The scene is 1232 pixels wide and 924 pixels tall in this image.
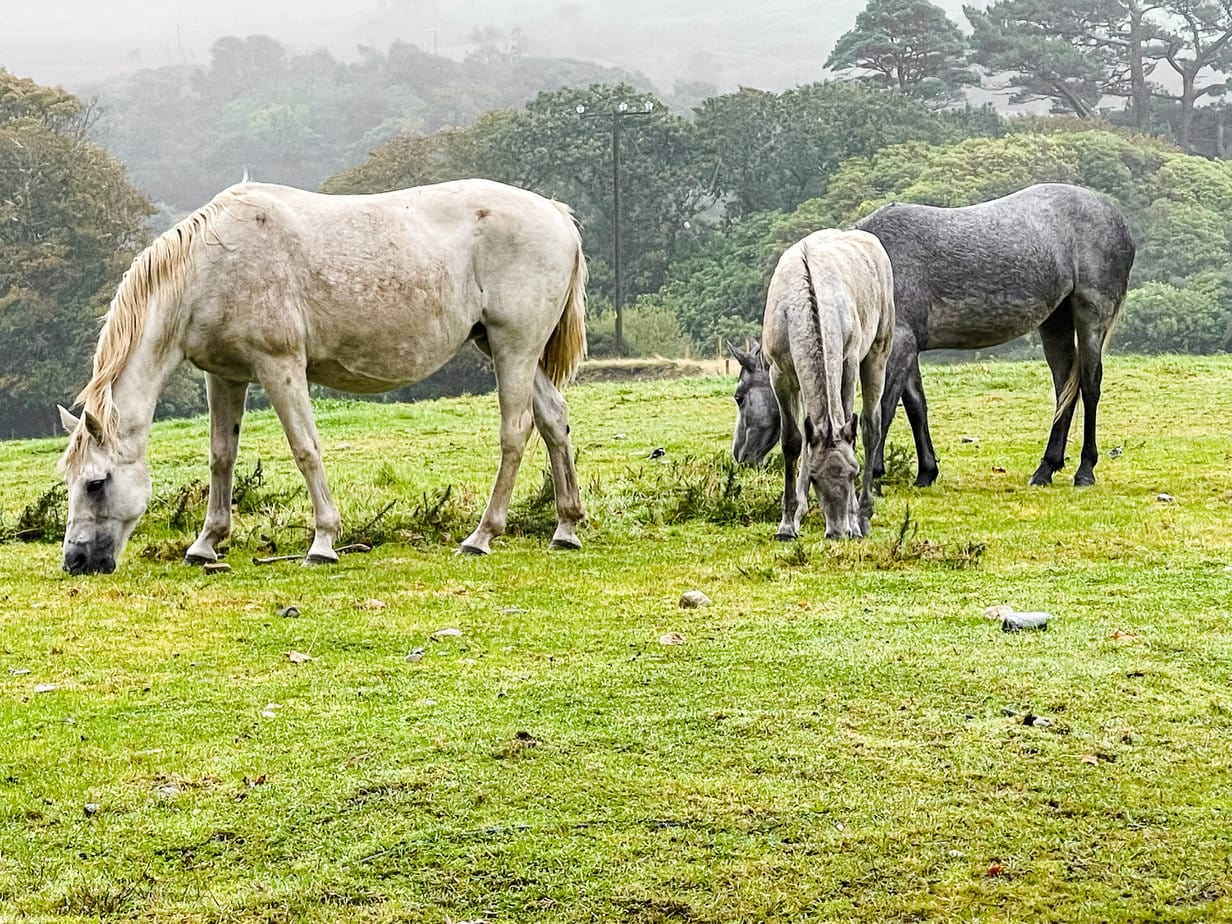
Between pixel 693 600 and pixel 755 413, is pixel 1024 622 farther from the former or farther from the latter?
pixel 755 413

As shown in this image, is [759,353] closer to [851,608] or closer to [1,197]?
[851,608]

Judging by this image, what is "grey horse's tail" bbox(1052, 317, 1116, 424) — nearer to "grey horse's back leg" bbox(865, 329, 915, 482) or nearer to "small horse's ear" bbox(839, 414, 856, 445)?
"grey horse's back leg" bbox(865, 329, 915, 482)

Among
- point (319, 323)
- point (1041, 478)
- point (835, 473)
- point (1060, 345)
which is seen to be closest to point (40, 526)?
point (319, 323)

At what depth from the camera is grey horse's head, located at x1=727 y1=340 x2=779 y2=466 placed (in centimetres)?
1167

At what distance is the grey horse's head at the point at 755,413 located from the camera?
460 inches

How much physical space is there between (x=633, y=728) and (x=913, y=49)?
75936 millimetres

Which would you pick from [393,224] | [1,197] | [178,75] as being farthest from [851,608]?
[178,75]

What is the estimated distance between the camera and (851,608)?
6453mm

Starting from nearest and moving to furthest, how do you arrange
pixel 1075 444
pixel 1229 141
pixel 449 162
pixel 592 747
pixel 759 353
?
pixel 592 747 < pixel 759 353 < pixel 1075 444 < pixel 449 162 < pixel 1229 141

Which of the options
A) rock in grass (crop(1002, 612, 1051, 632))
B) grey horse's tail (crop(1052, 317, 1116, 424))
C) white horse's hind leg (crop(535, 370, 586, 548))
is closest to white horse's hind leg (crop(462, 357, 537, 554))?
white horse's hind leg (crop(535, 370, 586, 548))

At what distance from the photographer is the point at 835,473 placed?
8.02 metres

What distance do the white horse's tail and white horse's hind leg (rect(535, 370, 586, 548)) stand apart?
0.43 ft

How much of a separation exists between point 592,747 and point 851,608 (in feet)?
7.59

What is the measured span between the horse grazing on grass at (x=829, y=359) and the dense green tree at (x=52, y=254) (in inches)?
1534
